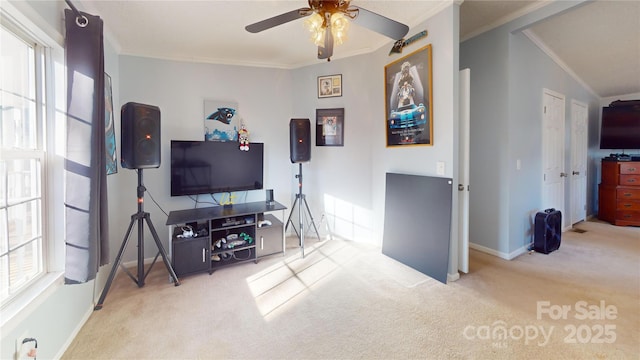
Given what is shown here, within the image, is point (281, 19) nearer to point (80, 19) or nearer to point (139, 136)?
point (80, 19)

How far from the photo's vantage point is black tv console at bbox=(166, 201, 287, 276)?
2508 millimetres

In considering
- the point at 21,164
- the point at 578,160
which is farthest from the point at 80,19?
the point at 578,160

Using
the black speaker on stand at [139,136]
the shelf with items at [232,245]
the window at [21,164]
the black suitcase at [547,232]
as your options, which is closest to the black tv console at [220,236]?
the shelf with items at [232,245]

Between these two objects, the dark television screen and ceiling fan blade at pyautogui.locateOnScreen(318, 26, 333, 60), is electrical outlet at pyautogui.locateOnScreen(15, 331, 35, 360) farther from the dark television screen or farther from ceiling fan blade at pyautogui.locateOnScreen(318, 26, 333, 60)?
the dark television screen

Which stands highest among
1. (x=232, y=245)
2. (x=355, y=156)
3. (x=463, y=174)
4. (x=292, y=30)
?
(x=292, y=30)

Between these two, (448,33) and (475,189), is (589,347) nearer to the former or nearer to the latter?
(475,189)

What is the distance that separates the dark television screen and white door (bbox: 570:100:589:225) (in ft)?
1.86

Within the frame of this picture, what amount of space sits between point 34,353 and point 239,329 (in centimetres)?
101

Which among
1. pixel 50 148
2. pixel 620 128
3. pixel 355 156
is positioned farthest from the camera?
pixel 620 128

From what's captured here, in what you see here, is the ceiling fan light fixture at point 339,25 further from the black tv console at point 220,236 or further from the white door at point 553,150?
the white door at point 553,150

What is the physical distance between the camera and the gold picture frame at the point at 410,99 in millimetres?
2480

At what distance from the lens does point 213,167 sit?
2.95 meters

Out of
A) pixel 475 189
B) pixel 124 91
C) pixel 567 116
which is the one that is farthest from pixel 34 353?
pixel 567 116

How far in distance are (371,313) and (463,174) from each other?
1.55m
